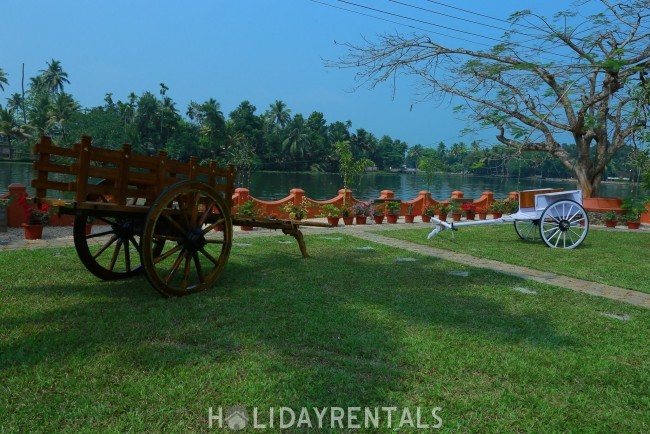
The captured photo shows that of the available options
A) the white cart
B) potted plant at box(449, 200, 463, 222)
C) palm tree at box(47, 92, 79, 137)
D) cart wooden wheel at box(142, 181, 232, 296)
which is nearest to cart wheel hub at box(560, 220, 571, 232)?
the white cart

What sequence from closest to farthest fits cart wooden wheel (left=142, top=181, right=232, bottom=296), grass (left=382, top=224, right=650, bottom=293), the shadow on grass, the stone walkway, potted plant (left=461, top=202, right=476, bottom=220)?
the shadow on grass, cart wooden wheel (left=142, top=181, right=232, bottom=296), the stone walkway, grass (left=382, top=224, right=650, bottom=293), potted plant (left=461, top=202, right=476, bottom=220)

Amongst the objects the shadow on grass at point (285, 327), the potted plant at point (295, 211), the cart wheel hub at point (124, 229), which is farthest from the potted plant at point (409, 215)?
the cart wheel hub at point (124, 229)

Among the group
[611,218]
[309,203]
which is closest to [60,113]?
[309,203]

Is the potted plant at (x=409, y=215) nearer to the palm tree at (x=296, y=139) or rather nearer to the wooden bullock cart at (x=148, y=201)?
the wooden bullock cart at (x=148, y=201)

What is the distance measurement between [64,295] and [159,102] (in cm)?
6512

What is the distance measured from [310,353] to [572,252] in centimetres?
774

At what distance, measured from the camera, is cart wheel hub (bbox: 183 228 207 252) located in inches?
192

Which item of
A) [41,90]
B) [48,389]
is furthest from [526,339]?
[41,90]

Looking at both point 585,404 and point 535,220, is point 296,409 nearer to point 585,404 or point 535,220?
point 585,404

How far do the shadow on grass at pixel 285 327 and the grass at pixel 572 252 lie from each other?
6.67 ft

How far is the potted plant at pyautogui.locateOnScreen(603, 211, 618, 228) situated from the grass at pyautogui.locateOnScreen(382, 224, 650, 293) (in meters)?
1.92

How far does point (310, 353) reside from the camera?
3443mm

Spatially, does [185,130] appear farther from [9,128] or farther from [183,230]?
[183,230]

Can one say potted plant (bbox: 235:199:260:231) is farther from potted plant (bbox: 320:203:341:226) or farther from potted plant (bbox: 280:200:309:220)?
potted plant (bbox: 320:203:341:226)
